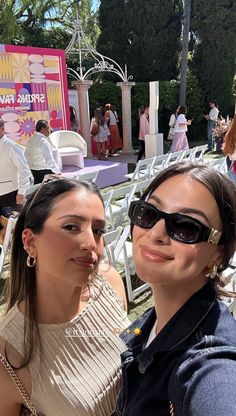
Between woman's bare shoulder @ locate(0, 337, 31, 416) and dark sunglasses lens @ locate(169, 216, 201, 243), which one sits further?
woman's bare shoulder @ locate(0, 337, 31, 416)

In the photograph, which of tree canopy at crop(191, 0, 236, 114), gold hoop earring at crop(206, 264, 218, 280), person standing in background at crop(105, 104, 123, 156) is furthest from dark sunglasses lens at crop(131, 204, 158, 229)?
tree canopy at crop(191, 0, 236, 114)

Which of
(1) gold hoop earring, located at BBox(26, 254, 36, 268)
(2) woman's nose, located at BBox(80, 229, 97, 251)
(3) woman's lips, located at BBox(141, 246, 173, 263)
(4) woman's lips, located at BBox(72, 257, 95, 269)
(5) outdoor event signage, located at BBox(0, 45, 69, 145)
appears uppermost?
(5) outdoor event signage, located at BBox(0, 45, 69, 145)

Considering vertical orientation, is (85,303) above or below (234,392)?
below

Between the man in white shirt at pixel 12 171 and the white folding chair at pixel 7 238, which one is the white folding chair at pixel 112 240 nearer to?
the white folding chair at pixel 7 238

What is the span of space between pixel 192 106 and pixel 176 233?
62.3 ft

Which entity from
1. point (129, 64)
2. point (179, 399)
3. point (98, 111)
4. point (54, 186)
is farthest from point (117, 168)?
point (129, 64)

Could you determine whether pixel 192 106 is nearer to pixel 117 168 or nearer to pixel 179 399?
pixel 117 168

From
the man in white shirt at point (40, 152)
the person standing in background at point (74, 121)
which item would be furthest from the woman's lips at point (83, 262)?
the person standing in background at point (74, 121)

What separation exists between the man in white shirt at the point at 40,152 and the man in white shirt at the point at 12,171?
3.91 ft

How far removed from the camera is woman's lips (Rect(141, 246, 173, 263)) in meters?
0.90

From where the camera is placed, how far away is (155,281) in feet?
2.97

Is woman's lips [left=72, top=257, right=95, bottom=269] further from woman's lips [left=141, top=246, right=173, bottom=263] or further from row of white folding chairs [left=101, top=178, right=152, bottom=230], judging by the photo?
row of white folding chairs [left=101, top=178, right=152, bottom=230]

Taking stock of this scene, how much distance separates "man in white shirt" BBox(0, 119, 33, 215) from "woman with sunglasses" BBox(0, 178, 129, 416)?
3288 millimetres

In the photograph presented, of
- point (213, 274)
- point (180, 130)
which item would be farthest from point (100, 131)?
point (213, 274)
